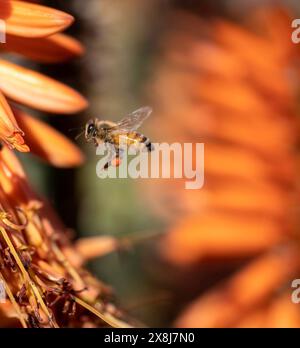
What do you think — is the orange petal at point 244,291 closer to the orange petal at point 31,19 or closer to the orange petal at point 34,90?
the orange petal at point 34,90

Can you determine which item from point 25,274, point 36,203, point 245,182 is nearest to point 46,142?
point 36,203

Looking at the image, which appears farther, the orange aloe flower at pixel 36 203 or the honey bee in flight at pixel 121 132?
the honey bee in flight at pixel 121 132

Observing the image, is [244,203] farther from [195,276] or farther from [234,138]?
[195,276]

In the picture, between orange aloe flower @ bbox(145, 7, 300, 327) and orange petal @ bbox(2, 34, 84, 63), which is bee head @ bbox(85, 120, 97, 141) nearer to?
orange petal @ bbox(2, 34, 84, 63)

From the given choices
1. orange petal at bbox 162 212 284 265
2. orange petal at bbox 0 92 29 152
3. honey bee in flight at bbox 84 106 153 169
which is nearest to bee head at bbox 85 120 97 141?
honey bee in flight at bbox 84 106 153 169

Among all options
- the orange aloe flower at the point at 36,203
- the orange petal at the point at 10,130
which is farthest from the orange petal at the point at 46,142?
the orange petal at the point at 10,130

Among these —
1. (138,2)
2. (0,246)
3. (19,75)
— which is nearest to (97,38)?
(138,2)
